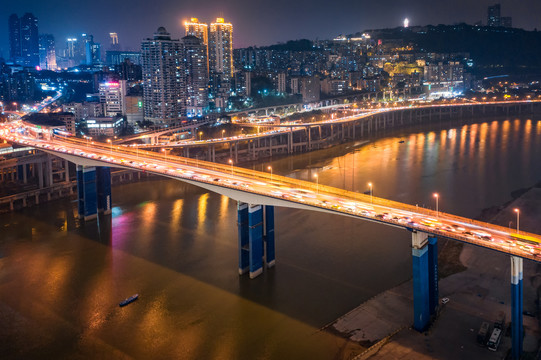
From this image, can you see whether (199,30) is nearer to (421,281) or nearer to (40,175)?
(40,175)

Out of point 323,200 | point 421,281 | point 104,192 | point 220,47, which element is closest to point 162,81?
point 220,47

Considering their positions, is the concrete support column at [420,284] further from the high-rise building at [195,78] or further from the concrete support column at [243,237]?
the high-rise building at [195,78]

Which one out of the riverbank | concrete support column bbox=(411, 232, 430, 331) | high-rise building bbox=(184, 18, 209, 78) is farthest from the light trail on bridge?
high-rise building bbox=(184, 18, 209, 78)

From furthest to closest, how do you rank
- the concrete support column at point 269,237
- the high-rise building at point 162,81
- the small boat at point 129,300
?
the high-rise building at point 162,81, the concrete support column at point 269,237, the small boat at point 129,300

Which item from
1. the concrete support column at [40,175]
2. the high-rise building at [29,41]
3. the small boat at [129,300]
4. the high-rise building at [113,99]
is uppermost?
the high-rise building at [29,41]

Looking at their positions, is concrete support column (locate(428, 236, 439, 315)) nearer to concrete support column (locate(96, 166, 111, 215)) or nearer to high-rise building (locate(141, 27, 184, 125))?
concrete support column (locate(96, 166, 111, 215))

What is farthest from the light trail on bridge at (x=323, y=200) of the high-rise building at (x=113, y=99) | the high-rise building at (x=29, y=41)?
the high-rise building at (x=29, y=41)
